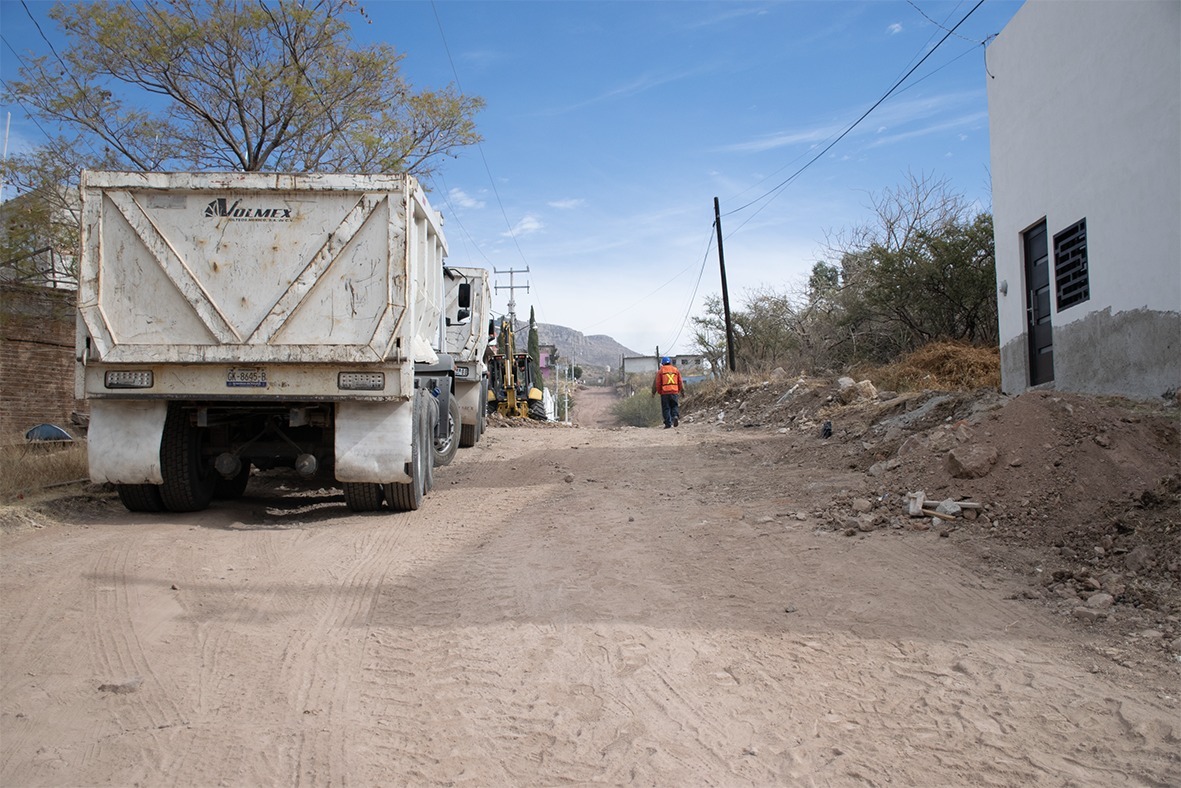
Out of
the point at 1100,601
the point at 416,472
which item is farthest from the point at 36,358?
the point at 1100,601

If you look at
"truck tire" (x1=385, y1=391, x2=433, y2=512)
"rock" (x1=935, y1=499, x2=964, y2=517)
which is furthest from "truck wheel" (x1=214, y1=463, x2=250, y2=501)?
"rock" (x1=935, y1=499, x2=964, y2=517)

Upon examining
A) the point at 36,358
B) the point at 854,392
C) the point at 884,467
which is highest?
the point at 36,358

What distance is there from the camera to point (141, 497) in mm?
7445

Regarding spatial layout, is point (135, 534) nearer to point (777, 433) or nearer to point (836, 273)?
point (777, 433)

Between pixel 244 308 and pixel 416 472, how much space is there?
6.87 ft

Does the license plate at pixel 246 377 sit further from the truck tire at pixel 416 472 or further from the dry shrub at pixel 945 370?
the dry shrub at pixel 945 370

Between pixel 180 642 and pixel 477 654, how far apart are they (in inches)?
60.9

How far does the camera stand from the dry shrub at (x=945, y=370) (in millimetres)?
14930

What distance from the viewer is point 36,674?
3785 millimetres

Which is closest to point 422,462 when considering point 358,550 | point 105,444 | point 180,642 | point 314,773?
point 358,550

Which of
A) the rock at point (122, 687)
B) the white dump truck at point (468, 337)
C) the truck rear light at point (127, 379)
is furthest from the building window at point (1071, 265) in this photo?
the rock at point (122, 687)

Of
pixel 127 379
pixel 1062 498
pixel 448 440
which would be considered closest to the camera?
pixel 1062 498

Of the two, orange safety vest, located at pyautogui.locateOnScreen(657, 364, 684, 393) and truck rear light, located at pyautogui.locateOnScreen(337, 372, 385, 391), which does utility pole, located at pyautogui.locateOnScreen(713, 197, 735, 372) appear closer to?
orange safety vest, located at pyautogui.locateOnScreen(657, 364, 684, 393)

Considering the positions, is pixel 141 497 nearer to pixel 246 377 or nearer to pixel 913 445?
pixel 246 377
